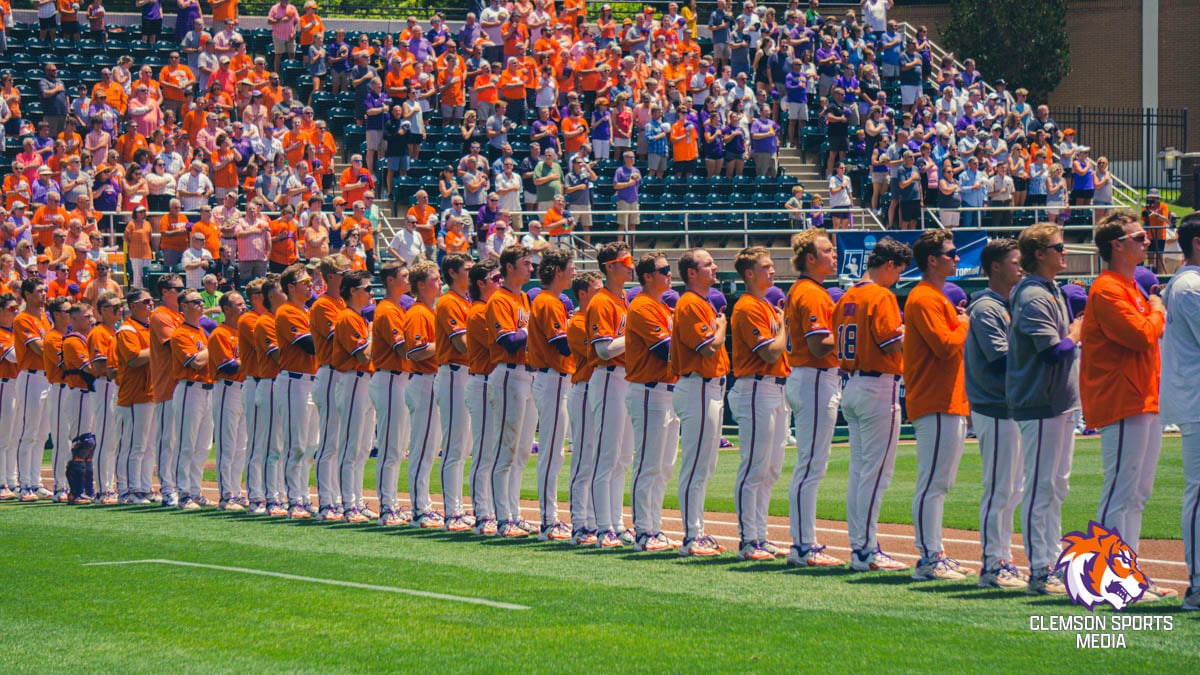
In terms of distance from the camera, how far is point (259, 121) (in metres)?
26.8

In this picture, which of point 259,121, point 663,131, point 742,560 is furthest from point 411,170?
point 742,560

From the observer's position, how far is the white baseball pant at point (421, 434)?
13711mm

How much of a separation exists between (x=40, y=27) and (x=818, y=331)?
23538 mm

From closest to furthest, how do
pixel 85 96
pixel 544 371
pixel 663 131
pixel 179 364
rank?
1. pixel 544 371
2. pixel 179 364
3. pixel 85 96
4. pixel 663 131

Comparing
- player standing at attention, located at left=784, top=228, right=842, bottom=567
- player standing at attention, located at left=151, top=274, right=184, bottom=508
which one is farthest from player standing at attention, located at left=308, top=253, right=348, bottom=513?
player standing at attention, located at left=784, top=228, right=842, bottom=567

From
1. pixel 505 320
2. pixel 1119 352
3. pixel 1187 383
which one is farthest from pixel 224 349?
pixel 1187 383

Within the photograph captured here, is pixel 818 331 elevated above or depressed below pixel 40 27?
below

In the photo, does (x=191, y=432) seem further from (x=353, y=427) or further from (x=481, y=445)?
(x=481, y=445)

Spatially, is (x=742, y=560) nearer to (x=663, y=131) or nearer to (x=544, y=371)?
(x=544, y=371)

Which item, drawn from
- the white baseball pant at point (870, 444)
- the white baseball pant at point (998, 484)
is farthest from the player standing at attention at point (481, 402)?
the white baseball pant at point (998, 484)

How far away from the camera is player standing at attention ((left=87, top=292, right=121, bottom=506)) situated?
56.1 ft

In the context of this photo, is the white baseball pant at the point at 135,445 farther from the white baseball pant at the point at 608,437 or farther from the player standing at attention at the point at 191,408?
the white baseball pant at the point at 608,437

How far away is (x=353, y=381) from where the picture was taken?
1439 cm

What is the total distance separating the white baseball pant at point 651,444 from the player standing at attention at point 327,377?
3.93 meters
